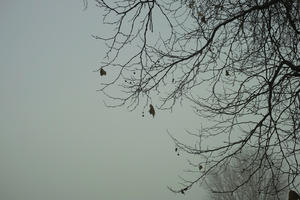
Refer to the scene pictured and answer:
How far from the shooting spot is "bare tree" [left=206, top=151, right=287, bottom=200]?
2.81m

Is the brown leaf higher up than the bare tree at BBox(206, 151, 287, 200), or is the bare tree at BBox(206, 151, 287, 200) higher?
the bare tree at BBox(206, 151, 287, 200)

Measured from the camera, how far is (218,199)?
14820 millimetres

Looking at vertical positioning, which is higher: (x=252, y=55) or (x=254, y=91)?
(x=252, y=55)

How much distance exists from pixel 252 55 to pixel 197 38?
0.86 metres

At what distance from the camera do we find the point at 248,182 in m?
13.3

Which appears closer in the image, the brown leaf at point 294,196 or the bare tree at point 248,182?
the brown leaf at point 294,196

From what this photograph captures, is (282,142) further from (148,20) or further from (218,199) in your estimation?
(218,199)

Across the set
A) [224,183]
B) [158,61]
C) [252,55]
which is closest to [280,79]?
[252,55]

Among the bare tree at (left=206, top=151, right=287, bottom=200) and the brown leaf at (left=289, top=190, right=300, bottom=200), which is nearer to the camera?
the brown leaf at (left=289, top=190, right=300, bottom=200)

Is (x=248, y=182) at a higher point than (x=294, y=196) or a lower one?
higher

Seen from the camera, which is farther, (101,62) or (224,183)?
(224,183)

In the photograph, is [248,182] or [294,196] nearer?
[294,196]

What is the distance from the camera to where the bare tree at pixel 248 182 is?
281 centimetres

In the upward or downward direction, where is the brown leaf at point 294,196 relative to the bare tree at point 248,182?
downward
